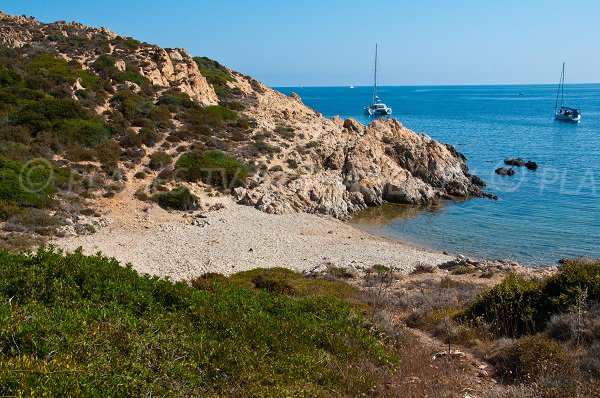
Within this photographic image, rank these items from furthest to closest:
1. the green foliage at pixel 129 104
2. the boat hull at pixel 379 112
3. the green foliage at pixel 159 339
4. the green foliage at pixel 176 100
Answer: the boat hull at pixel 379 112 < the green foliage at pixel 176 100 < the green foliage at pixel 129 104 < the green foliage at pixel 159 339

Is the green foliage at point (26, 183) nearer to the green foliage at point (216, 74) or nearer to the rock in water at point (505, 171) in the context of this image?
the green foliage at point (216, 74)

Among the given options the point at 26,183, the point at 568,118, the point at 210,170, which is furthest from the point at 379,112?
the point at 26,183

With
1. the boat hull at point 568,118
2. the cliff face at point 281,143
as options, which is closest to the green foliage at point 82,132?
the cliff face at point 281,143

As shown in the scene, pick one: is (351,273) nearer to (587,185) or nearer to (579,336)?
(579,336)

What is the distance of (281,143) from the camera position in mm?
37625

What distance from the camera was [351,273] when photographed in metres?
17.8

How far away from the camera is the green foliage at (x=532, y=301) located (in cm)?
1019

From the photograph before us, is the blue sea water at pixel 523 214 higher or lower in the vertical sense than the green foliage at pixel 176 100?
lower

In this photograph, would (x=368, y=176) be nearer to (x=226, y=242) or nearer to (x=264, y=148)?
(x=264, y=148)

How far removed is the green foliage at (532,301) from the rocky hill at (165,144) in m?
17.2

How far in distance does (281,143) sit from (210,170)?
909 cm

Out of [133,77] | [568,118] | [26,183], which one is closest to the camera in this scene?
[26,183]

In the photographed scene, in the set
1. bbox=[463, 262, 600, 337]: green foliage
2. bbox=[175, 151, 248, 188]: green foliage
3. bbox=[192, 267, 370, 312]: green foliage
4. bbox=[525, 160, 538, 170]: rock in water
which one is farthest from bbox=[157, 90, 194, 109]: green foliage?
bbox=[525, 160, 538, 170]: rock in water

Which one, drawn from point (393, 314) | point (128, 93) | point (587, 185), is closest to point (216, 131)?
point (128, 93)
